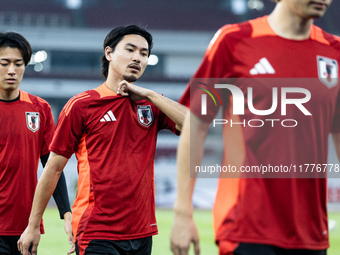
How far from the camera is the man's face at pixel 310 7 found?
2.25 metres

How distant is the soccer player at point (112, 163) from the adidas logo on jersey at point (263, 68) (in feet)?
4.50

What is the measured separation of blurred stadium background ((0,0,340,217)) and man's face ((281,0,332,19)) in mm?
26000

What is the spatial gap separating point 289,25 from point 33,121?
267 centimetres

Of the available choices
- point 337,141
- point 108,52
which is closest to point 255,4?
point 108,52

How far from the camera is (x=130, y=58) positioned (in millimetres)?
3949

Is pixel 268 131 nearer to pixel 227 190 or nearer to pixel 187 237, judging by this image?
pixel 227 190

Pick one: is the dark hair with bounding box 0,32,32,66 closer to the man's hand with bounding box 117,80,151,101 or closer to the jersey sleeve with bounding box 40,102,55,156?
the jersey sleeve with bounding box 40,102,55,156

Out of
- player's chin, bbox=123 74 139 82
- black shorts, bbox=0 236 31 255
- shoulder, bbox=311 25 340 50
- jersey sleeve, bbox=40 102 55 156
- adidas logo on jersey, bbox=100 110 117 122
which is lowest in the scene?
black shorts, bbox=0 236 31 255

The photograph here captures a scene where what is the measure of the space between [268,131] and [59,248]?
9005mm

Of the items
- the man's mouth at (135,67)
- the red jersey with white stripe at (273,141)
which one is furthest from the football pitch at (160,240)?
the red jersey with white stripe at (273,141)

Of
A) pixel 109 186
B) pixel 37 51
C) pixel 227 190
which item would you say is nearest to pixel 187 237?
pixel 227 190

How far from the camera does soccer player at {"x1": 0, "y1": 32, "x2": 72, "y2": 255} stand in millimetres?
4348

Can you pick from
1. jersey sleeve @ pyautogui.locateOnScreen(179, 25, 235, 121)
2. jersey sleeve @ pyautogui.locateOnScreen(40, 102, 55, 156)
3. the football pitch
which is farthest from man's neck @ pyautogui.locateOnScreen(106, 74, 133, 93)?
the football pitch

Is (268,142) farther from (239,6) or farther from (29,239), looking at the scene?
(239,6)
